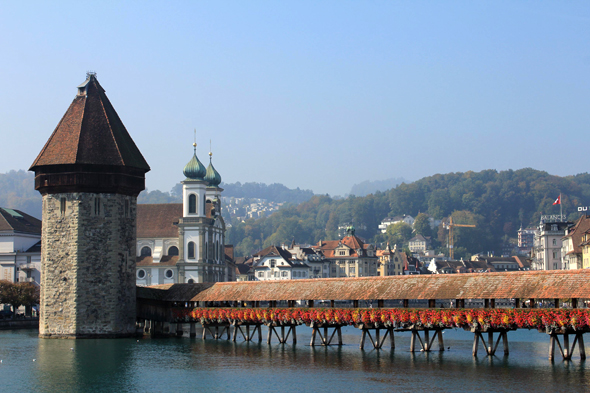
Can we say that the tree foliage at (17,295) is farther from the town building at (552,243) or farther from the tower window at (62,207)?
the town building at (552,243)

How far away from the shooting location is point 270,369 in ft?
133

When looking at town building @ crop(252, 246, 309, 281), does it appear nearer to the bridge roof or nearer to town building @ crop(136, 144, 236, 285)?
town building @ crop(136, 144, 236, 285)

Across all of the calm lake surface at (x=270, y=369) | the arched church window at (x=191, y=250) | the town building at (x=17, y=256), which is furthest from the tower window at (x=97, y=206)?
the arched church window at (x=191, y=250)

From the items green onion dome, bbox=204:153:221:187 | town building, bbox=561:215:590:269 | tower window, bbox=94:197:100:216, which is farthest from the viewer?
green onion dome, bbox=204:153:221:187

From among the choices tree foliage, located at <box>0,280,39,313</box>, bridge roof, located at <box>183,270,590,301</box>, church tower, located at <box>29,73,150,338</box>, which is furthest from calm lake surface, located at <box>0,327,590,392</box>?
tree foliage, located at <box>0,280,39,313</box>

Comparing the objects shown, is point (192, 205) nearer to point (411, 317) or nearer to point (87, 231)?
point (87, 231)

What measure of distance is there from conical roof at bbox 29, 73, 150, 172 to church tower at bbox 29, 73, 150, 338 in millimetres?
66

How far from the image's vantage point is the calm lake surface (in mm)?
35300

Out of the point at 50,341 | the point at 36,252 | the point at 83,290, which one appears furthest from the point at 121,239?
Result: the point at 36,252

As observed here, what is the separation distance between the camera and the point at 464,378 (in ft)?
119

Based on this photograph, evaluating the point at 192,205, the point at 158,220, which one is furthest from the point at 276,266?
the point at 192,205

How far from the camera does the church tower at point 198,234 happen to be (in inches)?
3888

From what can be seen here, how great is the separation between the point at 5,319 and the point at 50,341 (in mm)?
20953

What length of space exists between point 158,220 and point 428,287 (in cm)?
6284
